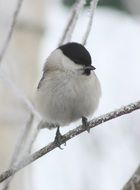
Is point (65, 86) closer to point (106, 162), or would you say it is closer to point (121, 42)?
point (106, 162)

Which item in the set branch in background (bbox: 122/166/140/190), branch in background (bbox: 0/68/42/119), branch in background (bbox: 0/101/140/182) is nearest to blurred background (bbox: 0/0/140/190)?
branch in background (bbox: 0/68/42/119)

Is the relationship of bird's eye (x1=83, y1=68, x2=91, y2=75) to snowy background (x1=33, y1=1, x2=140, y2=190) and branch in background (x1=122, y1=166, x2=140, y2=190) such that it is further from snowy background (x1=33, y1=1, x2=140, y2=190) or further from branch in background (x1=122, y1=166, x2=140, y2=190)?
snowy background (x1=33, y1=1, x2=140, y2=190)

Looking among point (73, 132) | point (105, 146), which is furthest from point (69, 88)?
point (105, 146)

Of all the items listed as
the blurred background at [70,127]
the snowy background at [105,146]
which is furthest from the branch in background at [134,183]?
the snowy background at [105,146]

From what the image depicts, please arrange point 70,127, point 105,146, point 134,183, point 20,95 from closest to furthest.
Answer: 1. point 134,183
2. point 20,95
3. point 70,127
4. point 105,146

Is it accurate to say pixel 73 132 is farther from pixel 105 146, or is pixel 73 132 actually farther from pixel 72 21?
pixel 105 146

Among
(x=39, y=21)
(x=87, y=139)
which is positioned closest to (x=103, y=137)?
(x=87, y=139)
